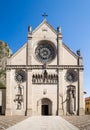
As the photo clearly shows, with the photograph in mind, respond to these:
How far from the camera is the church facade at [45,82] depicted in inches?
2192

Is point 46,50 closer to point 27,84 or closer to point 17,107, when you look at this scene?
point 27,84

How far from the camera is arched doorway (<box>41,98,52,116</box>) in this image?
5658 cm

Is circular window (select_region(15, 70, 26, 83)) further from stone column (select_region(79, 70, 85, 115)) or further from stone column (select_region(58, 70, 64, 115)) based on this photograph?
stone column (select_region(79, 70, 85, 115))

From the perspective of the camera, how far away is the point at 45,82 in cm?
5644

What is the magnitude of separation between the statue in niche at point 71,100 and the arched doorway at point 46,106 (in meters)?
3.55

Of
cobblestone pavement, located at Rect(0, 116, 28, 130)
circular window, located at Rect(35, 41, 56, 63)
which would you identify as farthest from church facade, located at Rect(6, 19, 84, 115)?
cobblestone pavement, located at Rect(0, 116, 28, 130)

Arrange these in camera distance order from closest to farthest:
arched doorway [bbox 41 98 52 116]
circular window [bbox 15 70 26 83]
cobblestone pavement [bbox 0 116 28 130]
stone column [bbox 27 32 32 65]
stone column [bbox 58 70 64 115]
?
cobblestone pavement [bbox 0 116 28 130] → stone column [bbox 58 70 64 115] → arched doorway [bbox 41 98 52 116] → circular window [bbox 15 70 26 83] → stone column [bbox 27 32 32 65]

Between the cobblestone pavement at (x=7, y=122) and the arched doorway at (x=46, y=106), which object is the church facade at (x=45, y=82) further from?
the cobblestone pavement at (x=7, y=122)

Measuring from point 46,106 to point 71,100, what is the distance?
16.2 feet

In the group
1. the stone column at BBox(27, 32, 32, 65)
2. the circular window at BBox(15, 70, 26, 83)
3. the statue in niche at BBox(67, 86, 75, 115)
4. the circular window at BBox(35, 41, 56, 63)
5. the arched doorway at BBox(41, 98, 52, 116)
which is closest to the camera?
the statue in niche at BBox(67, 86, 75, 115)

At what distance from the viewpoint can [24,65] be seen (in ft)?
186

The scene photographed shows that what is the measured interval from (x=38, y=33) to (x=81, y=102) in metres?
15.7

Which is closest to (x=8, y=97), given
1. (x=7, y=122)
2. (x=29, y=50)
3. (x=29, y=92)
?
(x=29, y=92)

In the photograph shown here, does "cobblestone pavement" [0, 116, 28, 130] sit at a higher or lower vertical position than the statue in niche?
lower
